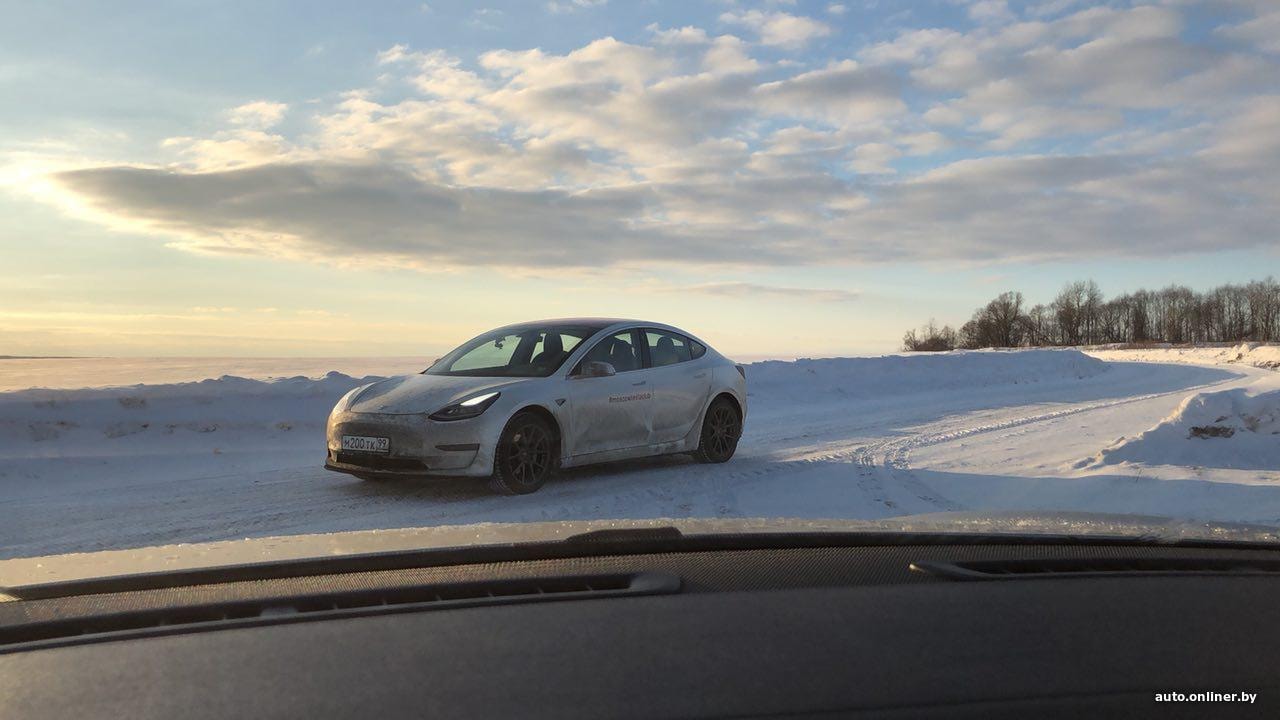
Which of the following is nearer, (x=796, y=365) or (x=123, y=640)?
(x=123, y=640)

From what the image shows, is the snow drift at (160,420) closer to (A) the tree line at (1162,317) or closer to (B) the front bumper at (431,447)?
(B) the front bumper at (431,447)

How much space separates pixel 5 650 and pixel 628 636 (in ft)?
3.89

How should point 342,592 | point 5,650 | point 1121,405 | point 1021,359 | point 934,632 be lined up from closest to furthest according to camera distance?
point 5,650 < point 934,632 < point 342,592 < point 1121,405 < point 1021,359

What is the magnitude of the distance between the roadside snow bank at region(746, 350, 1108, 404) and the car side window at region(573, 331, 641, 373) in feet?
28.4

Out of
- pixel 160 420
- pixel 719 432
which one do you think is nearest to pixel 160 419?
pixel 160 420

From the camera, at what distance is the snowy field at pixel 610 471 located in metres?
7.04

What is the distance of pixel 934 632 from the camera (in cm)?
191

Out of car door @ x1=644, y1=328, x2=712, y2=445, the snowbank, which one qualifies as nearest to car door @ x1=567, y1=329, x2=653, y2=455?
car door @ x1=644, y1=328, x2=712, y2=445

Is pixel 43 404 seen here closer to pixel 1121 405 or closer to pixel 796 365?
pixel 796 365

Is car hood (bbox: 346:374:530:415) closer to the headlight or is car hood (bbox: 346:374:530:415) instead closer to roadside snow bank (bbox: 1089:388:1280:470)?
the headlight

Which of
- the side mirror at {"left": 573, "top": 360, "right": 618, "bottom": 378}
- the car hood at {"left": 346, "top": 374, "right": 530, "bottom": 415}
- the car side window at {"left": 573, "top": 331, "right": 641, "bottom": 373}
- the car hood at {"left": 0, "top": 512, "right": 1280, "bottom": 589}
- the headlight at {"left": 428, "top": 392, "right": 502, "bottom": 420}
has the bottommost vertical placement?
the car hood at {"left": 0, "top": 512, "right": 1280, "bottom": 589}

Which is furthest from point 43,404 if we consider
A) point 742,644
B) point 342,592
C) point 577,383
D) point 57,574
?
point 742,644

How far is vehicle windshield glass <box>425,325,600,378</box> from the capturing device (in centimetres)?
851

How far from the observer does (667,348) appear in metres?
9.44
